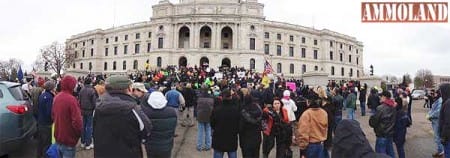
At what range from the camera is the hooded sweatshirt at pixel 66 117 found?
6.34 meters

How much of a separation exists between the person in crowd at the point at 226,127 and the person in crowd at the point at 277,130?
1105mm

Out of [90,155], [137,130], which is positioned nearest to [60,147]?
[137,130]

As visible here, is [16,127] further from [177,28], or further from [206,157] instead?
[177,28]

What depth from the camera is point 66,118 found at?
6.37 metres

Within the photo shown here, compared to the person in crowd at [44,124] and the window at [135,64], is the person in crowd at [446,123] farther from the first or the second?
the window at [135,64]

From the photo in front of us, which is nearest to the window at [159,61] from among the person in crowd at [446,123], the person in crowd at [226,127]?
the person in crowd at [226,127]

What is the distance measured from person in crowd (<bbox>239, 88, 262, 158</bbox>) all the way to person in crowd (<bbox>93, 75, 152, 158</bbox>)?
10.8 ft

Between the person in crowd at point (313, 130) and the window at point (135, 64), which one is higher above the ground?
the window at point (135, 64)

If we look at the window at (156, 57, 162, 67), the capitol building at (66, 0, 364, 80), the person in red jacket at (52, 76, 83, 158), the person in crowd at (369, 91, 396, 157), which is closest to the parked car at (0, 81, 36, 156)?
the person in red jacket at (52, 76, 83, 158)

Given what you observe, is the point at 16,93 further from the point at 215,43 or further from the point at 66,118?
the point at 215,43

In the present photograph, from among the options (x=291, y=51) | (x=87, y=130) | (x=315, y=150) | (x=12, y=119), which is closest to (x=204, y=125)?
(x=87, y=130)

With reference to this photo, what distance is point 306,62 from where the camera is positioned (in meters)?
85.9

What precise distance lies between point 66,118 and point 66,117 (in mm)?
17

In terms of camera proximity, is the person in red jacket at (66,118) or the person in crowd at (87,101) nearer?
the person in red jacket at (66,118)
